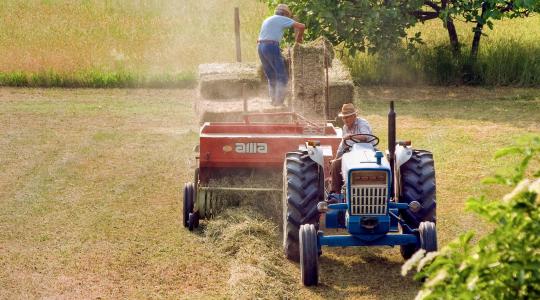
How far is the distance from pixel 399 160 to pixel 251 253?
1.55 metres

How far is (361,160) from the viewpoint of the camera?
26.6ft

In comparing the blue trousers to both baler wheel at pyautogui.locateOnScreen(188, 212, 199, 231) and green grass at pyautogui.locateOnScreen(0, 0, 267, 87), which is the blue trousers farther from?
green grass at pyautogui.locateOnScreen(0, 0, 267, 87)

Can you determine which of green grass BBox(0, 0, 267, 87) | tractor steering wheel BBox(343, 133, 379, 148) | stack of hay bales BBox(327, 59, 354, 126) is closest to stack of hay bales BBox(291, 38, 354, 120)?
stack of hay bales BBox(327, 59, 354, 126)

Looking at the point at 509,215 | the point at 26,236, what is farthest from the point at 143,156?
the point at 509,215

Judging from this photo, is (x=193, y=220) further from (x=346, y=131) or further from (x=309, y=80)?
(x=309, y=80)

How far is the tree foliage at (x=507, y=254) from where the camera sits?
334cm

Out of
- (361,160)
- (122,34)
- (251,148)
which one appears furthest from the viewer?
(122,34)

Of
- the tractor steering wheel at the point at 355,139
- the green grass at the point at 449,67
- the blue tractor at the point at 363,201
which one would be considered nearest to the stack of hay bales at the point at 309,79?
the green grass at the point at 449,67

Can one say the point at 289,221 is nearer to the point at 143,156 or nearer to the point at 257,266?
the point at 257,266

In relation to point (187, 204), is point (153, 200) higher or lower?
lower

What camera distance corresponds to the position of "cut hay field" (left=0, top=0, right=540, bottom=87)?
20.4 metres

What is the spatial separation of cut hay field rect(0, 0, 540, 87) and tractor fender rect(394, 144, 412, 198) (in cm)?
1174

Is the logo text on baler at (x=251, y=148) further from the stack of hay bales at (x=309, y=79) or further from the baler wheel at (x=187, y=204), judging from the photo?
the stack of hay bales at (x=309, y=79)

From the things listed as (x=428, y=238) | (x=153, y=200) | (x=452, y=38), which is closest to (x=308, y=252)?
(x=428, y=238)
